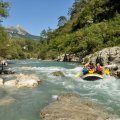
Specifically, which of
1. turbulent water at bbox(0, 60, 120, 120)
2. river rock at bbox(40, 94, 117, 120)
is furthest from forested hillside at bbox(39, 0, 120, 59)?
river rock at bbox(40, 94, 117, 120)

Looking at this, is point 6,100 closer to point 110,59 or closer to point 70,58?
point 110,59

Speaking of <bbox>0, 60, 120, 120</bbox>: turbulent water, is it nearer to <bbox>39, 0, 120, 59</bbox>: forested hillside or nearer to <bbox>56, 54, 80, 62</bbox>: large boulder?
<bbox>39, 0, 120, 59</bbox>: forested hillside

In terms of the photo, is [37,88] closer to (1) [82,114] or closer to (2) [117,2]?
(1) [82,114]

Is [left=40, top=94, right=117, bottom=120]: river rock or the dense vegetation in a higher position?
the dense vegetation

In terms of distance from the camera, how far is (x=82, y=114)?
13539mm

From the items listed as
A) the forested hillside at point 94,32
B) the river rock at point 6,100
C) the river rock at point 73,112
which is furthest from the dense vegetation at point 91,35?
the river rock at point 73,112

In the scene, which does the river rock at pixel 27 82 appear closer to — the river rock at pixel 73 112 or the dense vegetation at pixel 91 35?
the river rock at pixel 73 112

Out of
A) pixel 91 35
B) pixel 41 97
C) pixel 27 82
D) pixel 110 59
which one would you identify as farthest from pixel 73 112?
pixel 91 35

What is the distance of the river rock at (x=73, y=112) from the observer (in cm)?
1325

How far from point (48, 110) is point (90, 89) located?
8.62 m

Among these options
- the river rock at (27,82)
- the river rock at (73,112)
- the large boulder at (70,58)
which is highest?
the large boulder at (70,58)

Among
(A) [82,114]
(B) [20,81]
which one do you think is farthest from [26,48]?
(A) [82,114]

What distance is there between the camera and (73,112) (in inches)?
545

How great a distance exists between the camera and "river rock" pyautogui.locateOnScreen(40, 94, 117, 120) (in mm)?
13251
